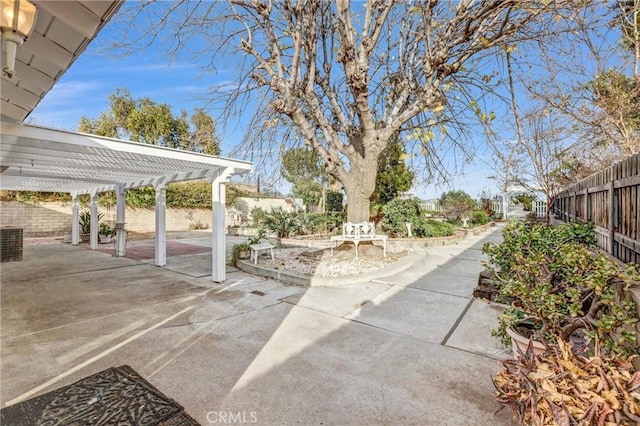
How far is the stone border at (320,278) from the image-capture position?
564 centimetres

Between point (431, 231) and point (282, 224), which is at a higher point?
point (282, 224)

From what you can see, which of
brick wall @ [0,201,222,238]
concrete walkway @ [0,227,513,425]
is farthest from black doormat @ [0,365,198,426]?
brick wall @ [0,201,222,238]

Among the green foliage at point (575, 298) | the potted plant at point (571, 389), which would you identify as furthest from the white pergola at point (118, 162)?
the potted plant at point (571, 389)

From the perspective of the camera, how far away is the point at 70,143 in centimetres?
395

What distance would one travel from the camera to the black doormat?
2.03m

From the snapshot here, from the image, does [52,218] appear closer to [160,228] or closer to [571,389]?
[160,228]

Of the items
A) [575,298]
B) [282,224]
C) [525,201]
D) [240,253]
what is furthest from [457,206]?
[575,298]

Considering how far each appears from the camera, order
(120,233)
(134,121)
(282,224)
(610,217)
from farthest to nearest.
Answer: (134,121), (282,224), (120,233), (610,217)

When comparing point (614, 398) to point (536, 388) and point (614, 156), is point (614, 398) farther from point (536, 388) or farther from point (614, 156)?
point (614, 156)

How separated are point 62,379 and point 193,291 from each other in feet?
9.19

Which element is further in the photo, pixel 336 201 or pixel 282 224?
pixel 336 201

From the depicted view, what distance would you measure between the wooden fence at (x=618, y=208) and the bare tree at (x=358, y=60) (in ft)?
8.98

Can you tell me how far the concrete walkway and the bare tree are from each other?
11.9ft

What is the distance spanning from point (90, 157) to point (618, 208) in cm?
733
